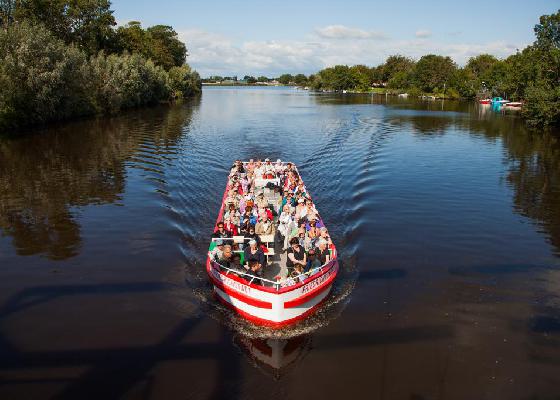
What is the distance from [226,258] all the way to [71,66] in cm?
4237

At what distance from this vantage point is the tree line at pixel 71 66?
4244 cm

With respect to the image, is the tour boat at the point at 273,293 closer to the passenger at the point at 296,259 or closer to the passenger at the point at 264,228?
the passenger at the point at 296,259

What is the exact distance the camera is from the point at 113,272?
16500mm

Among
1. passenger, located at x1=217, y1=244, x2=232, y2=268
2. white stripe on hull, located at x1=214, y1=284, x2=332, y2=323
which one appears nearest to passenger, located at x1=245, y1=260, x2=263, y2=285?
passenger, located at x1=217, y1=244, x2=232, y2=268

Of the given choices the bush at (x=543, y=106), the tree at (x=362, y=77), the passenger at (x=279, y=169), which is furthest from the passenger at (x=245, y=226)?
the tree at (x=362, y=77)

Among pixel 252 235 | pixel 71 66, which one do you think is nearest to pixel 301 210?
pixel 252 235

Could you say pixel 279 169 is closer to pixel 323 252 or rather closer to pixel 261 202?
pixel 261 202

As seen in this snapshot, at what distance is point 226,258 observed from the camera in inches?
583

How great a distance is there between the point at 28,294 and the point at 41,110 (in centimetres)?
3651

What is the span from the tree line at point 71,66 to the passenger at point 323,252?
124ft

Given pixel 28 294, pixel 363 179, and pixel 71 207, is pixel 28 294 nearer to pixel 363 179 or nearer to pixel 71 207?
pixel 71 207

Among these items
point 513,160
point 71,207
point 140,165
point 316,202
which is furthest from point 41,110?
point 513,160

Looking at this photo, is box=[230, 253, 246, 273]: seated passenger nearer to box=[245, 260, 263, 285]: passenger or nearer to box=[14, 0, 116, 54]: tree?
box=[245, 260, 263, 285]: passenger

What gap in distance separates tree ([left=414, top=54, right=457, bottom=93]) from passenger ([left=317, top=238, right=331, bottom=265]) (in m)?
134
